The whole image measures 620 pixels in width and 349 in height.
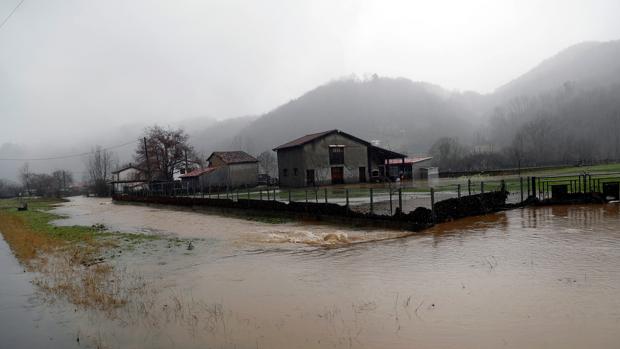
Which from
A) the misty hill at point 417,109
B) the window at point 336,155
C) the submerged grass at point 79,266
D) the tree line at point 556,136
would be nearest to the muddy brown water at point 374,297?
the submerged grass at point 79,266

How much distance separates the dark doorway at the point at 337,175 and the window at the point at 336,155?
736 millimetres

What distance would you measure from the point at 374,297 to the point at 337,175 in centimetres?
4713

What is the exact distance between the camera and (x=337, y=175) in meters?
55.7

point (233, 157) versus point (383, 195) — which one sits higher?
point (233, 157)

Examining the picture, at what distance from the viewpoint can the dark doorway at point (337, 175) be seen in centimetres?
5541

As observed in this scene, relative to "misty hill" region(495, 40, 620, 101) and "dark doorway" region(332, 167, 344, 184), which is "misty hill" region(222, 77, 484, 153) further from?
"dark doorway" region(332, 167, 344, 184)

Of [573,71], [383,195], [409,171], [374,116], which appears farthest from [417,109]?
[383,195]

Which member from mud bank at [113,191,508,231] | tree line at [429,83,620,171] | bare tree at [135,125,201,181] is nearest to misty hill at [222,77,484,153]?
tree line at [429,83,620,171]

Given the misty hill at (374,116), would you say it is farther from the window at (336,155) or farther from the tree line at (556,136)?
the window at (336,155)

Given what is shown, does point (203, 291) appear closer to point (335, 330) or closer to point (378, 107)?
point (335, 330)

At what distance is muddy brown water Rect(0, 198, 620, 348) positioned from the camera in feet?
22.2

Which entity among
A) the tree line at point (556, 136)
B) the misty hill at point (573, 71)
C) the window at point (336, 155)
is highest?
the misty hill at point (573, 71)

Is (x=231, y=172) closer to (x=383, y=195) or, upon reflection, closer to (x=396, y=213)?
(x=383, y=195)

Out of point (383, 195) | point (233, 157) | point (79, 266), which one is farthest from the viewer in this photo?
point (233, 157)
